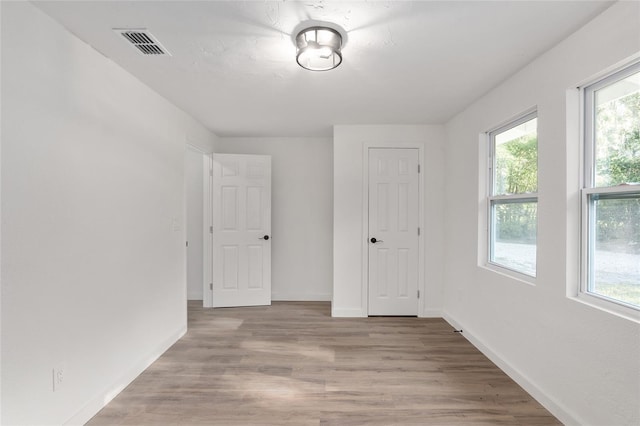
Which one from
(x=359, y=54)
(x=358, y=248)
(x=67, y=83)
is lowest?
(x=358, y=248)

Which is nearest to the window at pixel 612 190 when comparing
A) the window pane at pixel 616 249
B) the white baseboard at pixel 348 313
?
the window pane at pixel 616 249

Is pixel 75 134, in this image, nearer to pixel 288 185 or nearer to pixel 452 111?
pixel 288 185

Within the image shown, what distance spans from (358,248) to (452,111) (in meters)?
1.90

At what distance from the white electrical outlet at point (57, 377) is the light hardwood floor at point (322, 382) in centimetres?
40

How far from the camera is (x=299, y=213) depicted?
454 cm

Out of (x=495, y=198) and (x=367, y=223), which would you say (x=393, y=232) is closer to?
(x=367, y=223)

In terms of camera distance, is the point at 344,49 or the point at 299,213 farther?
the point at 299,213

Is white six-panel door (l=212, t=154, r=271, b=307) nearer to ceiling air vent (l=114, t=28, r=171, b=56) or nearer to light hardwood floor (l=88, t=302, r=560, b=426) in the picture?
light hardwood floor (l=88, t=302, r=560, b=426)

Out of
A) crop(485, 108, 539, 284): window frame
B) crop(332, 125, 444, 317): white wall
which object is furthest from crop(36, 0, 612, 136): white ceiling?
crop(332, 125, 444, 317): white wall

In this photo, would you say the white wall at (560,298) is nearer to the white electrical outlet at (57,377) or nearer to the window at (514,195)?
the window at (514,195)

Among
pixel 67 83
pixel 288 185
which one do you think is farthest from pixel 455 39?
pixel 288 185

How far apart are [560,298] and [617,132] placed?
3.35 ft

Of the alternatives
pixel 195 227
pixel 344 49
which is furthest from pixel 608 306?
pixel 195 227

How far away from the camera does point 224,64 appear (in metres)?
2.15
